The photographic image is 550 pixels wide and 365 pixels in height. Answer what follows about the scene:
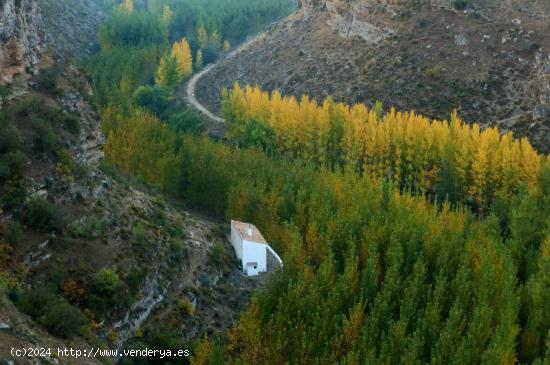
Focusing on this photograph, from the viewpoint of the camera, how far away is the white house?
45.3m

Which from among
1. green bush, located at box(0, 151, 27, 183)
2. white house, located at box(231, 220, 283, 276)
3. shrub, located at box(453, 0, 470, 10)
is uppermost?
shrub, located at box(453, 0, 470, 10)

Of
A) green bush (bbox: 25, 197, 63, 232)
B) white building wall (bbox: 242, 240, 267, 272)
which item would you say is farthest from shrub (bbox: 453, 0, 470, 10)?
green bush (bbox: 25, 197, 63, 232)

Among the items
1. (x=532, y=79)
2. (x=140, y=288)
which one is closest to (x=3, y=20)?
(x=140, y=288)

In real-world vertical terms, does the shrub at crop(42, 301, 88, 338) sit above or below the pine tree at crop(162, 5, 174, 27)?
above

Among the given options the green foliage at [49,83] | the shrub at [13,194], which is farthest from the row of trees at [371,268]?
the green foliage at [49,83]

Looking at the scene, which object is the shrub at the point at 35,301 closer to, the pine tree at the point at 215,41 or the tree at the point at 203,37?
the tree at the point at 203,37

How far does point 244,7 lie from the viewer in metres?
149

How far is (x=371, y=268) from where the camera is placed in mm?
35969

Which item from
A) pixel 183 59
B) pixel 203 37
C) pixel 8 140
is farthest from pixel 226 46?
pixel 8 140

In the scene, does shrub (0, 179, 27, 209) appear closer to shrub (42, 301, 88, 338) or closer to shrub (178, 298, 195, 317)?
shrub (42, 301, 88, 338)

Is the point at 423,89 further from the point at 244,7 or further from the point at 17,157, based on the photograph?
the point at 244,7

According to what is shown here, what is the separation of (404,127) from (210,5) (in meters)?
107

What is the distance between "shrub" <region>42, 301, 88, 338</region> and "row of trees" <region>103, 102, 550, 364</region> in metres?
5.85

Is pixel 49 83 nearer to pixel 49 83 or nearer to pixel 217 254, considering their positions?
pixel 49 83
